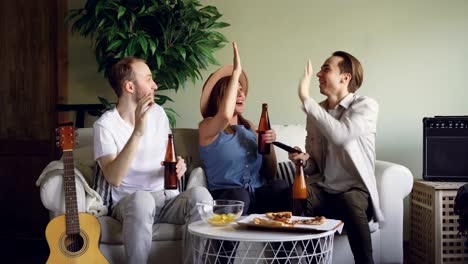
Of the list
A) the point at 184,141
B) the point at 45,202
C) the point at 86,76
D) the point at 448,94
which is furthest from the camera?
the point at 86,76

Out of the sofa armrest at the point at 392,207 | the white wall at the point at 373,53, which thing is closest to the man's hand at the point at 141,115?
the sofa armrest at the point at 392,207

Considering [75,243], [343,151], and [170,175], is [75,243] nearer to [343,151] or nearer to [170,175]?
[170,175]

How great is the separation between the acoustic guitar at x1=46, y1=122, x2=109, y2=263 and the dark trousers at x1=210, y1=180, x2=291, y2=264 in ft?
2.21

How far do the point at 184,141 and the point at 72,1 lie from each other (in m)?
1.60

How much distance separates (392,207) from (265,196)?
648 mm

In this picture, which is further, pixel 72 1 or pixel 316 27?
pixel 72 1

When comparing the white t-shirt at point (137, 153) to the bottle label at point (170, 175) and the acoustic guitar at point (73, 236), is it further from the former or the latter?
the acoustic guitar at point (73, 236)

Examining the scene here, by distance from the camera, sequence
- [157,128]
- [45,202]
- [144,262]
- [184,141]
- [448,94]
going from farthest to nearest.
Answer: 1. [448,94]
2. [184,141]
3. [157,128]
4. [45,202]
5. [144,262]

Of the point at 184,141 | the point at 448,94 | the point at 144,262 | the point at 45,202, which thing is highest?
the point at 448,94

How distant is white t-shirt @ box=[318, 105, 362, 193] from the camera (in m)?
3.06

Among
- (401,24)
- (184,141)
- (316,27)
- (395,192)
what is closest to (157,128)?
(184,141)

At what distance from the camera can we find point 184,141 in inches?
138

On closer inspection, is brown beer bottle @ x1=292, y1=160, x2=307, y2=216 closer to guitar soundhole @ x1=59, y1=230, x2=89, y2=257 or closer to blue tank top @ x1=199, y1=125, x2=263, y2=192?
blue tank top @ x1=199, y1=125, x2=263, y2=192

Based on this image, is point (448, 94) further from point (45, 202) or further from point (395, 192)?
point (45, 202)
